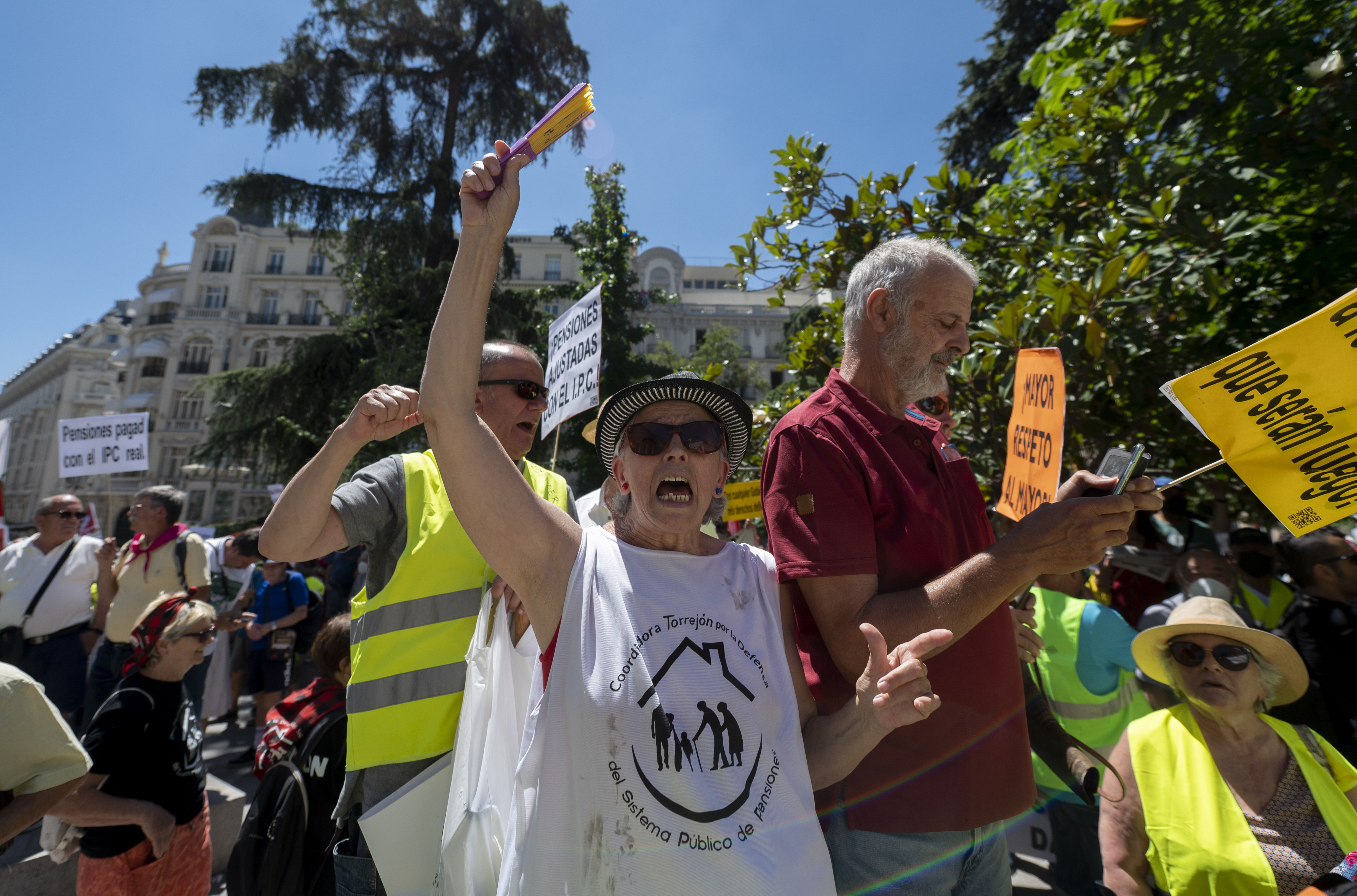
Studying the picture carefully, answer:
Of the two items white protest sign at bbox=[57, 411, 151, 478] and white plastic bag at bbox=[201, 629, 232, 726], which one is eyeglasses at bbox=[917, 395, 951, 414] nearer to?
white plastic bag at bbox=[201, 629, 232, 726]

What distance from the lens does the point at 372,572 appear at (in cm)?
221

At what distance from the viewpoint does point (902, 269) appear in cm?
194

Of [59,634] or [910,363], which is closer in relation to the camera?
[910,363]

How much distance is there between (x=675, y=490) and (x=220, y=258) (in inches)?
2357

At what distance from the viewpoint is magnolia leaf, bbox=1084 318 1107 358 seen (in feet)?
10.6

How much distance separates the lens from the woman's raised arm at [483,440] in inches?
56.7

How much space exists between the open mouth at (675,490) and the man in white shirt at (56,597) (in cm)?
554

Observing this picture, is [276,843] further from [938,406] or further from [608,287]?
[608,287]

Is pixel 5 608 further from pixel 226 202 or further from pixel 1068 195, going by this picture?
pixel 226 202

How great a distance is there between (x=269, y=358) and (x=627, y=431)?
5370cm

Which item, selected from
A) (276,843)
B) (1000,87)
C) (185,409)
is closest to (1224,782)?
(276,843)

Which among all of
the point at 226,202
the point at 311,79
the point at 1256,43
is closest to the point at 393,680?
the point at 1256,43

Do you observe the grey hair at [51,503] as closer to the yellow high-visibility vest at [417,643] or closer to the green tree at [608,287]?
the yellow high-visibility vest at [417,643]

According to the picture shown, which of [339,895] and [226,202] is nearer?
[339,895]
